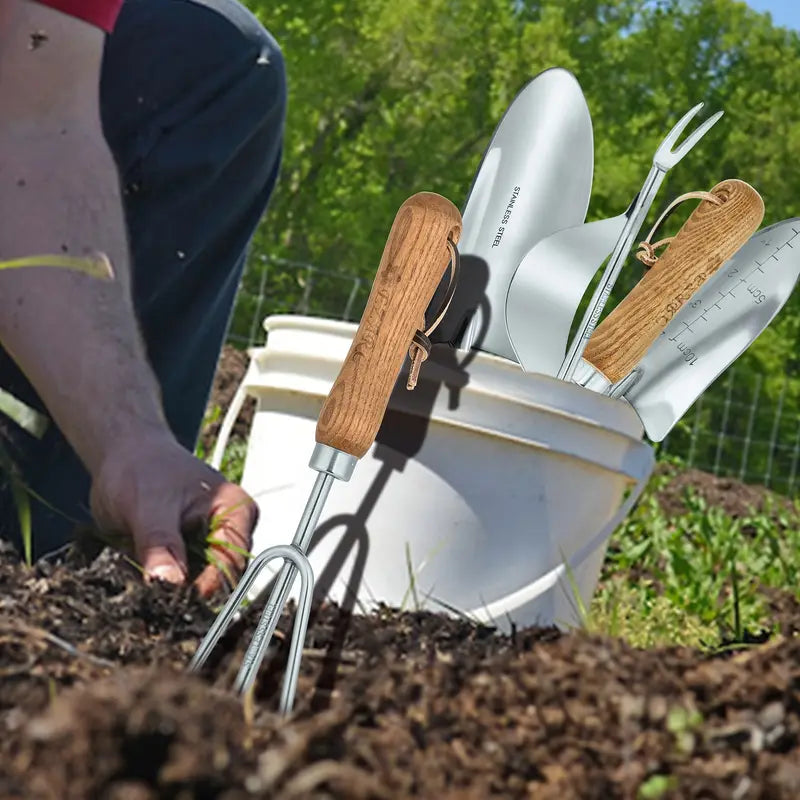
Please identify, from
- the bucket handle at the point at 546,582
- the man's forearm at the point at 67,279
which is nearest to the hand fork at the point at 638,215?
the bucket handle at the point at 546,582

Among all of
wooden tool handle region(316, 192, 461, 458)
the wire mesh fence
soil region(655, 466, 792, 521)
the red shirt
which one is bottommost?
the wire mesh fence

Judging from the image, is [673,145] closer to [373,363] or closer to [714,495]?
[373,363]

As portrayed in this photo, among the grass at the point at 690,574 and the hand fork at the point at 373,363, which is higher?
the hand fork at the point at 373,363

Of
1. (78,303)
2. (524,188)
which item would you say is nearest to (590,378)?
(524,188)

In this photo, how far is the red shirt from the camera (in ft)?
5.10

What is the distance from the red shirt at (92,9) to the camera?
1.55 meters

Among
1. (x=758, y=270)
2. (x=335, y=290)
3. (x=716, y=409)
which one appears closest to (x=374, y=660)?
(x=758, y=270)

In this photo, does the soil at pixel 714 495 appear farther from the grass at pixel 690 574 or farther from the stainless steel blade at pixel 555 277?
the stainless steel blade at pixel 555 277

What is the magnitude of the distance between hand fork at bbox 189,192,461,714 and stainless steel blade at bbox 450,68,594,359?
0.43 metres

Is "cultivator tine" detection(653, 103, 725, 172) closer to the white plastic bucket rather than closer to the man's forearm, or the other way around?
the white plastic bucket

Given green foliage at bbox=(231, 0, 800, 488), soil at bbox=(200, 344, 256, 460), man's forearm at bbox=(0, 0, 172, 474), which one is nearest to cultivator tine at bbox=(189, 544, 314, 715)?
man's forearm at bbox=(0, 0, 172, 474)

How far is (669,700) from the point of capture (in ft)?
2.71

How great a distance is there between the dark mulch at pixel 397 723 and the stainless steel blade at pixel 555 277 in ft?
1.47

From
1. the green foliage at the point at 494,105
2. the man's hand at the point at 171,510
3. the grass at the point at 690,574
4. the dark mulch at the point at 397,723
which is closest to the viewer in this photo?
the dark mulch at the point at 397,723
